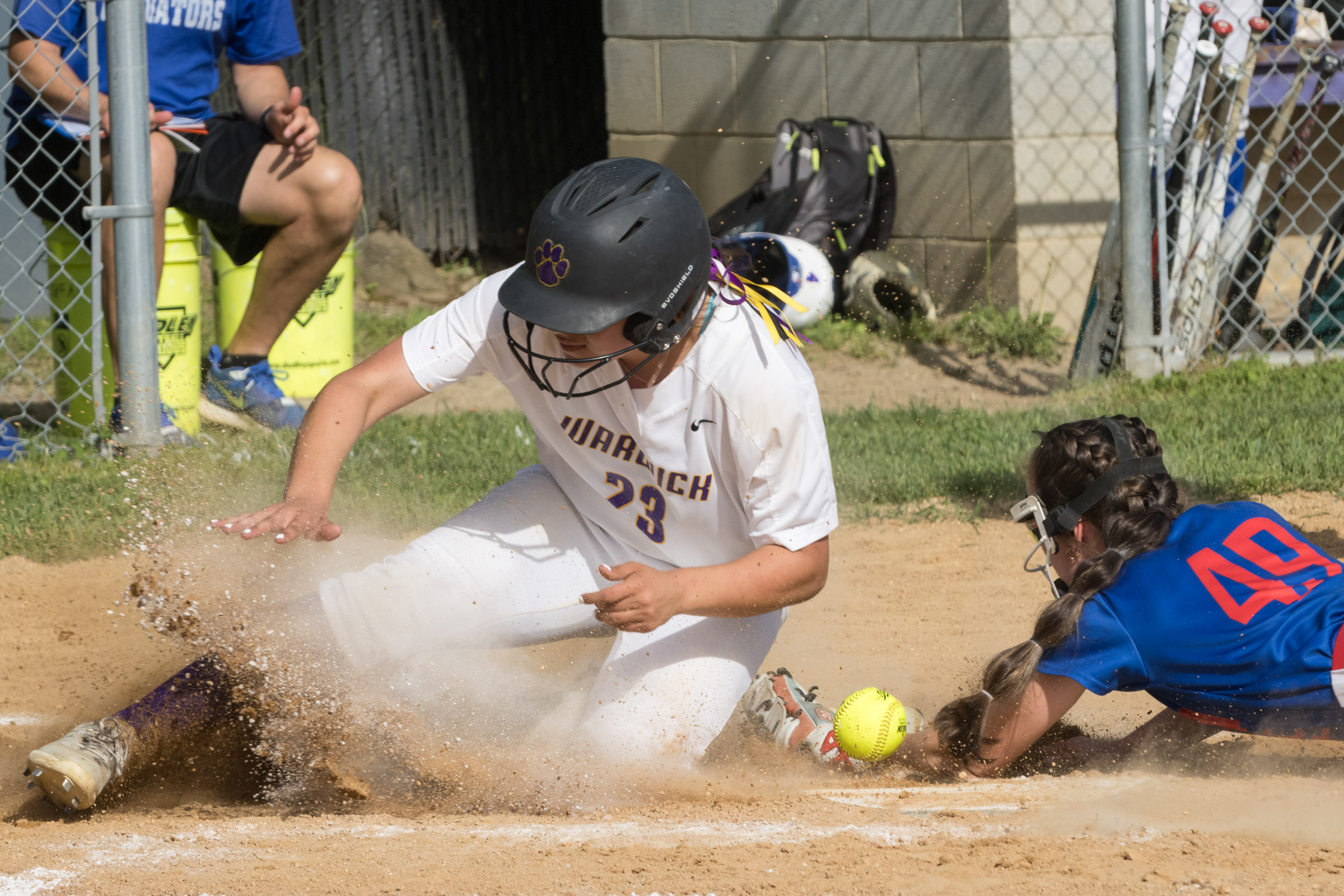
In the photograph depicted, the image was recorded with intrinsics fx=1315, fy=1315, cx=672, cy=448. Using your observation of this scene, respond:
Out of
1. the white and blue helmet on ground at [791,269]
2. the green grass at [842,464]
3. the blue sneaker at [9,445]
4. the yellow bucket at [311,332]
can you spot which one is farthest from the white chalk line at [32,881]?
the white and blue helmet on ground at [791,269]

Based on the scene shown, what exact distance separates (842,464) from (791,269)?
253 cm

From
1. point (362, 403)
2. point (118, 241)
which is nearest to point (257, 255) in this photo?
point (118, 241)

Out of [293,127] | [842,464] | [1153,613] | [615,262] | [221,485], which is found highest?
[615,262]

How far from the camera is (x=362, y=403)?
10.4 ft

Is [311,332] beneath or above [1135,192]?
beneath

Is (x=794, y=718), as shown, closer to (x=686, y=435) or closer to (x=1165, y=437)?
(x=686, y=435)

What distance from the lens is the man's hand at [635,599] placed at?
8.66ft

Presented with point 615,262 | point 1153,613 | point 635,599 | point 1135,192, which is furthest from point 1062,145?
point 635,599

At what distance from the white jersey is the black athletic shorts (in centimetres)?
270

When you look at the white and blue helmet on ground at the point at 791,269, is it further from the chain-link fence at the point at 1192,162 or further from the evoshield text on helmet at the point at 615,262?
the evoshield text on helmet at the point at 615,262

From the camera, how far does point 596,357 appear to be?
113 inches

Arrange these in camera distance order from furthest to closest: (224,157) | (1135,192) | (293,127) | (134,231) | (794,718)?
(1135,192) < (224,157) < (293,127) < (134,231) < (794,718)

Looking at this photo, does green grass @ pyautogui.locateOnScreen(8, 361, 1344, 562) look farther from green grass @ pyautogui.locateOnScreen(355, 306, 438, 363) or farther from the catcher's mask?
green grass @ pyautogui.locateOnScreen(355, 306, 438, 363)

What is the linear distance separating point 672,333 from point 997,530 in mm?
2364
